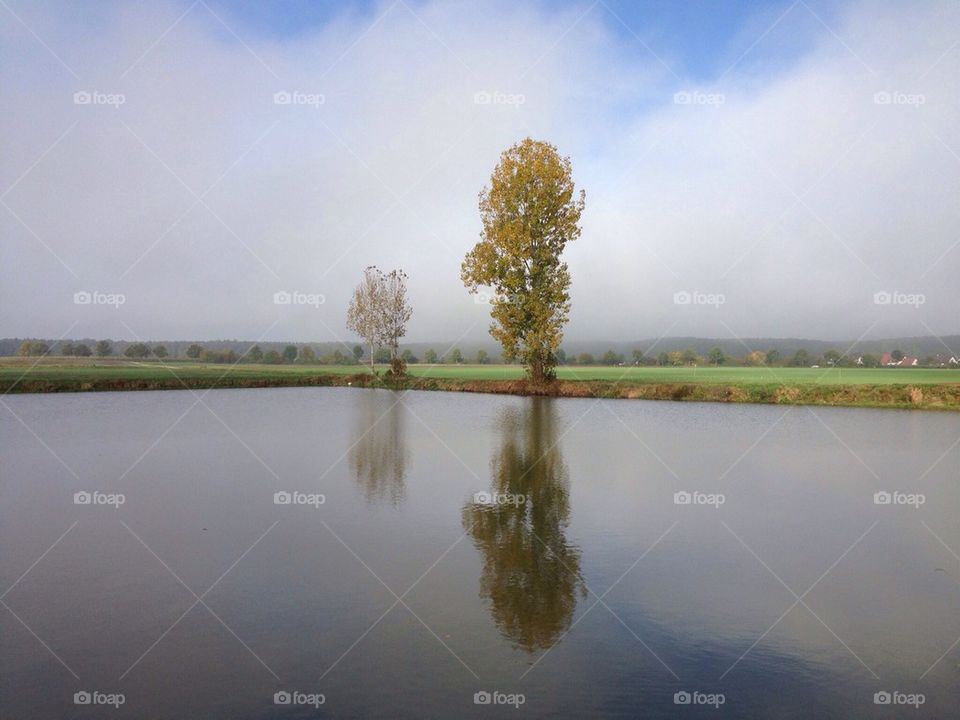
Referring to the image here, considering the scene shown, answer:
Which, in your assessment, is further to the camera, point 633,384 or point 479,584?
point 633,384

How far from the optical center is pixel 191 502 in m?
12.5

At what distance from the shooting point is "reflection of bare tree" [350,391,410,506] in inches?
529

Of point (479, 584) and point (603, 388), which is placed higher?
point (603, 388)

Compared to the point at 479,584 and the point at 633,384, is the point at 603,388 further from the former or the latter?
the point at 479,584

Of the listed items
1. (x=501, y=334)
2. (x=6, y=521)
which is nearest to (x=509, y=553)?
(x=6, y=521)

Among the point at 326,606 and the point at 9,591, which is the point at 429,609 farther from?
the point at 9,591

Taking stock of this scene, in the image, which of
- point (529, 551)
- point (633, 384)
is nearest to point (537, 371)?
point (633, 384)

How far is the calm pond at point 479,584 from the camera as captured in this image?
558cm

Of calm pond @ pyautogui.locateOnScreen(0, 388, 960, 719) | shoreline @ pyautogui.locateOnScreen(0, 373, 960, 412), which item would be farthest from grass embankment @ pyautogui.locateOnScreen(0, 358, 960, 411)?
calm pond @ pyautogui.locateOnScreen(0, 388, 960, 719)

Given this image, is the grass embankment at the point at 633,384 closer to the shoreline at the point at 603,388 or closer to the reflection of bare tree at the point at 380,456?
the shoreline at the point at 603,388

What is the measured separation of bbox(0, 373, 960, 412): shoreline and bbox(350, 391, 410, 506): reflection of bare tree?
49.8 ft

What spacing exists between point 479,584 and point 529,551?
1495 mm

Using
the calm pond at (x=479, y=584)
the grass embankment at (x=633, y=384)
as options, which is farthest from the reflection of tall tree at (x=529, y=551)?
the grass embankment at (x=633, y=384)

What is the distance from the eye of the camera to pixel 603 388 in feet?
134
